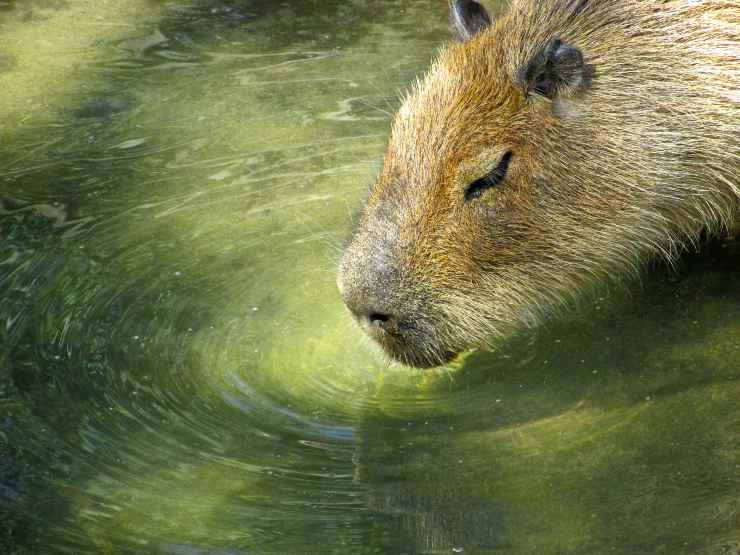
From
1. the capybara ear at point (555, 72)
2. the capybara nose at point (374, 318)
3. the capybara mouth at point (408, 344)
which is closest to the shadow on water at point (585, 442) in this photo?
the capybara mouth at point (408, 344)

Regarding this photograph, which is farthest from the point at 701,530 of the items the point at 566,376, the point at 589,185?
the point at 589,185

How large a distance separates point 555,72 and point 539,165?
37 centimetres

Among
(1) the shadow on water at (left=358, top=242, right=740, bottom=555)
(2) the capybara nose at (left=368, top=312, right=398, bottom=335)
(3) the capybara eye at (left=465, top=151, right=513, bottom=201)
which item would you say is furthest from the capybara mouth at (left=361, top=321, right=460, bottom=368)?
(3) the capybara eye at (left=465, top=151, right=513, bottom=201)

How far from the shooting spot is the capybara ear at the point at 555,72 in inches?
181

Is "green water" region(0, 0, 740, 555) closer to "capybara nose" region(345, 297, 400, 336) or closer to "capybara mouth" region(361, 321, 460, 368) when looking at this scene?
"capybara mouth" region(361, 321, 460, 368)

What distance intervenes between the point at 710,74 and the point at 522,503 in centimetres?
200

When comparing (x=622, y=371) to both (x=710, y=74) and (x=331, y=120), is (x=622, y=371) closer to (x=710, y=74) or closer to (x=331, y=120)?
(x=710, y=74)

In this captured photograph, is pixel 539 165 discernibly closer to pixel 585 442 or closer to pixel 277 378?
pixel 585 442

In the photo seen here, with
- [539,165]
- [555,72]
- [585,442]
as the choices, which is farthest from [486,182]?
[585,442]

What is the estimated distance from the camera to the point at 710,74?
496cm

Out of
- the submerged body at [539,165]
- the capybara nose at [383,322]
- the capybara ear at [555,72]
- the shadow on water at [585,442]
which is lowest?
the shadow on water at [585,442]

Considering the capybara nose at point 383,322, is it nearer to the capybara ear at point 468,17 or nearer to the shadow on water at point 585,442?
the shadow on water at point 585,442

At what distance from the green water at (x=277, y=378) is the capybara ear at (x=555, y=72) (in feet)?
3.73

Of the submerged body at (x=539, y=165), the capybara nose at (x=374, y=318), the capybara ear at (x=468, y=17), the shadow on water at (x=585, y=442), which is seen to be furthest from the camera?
the capybara ear at (x=468, y=17)
